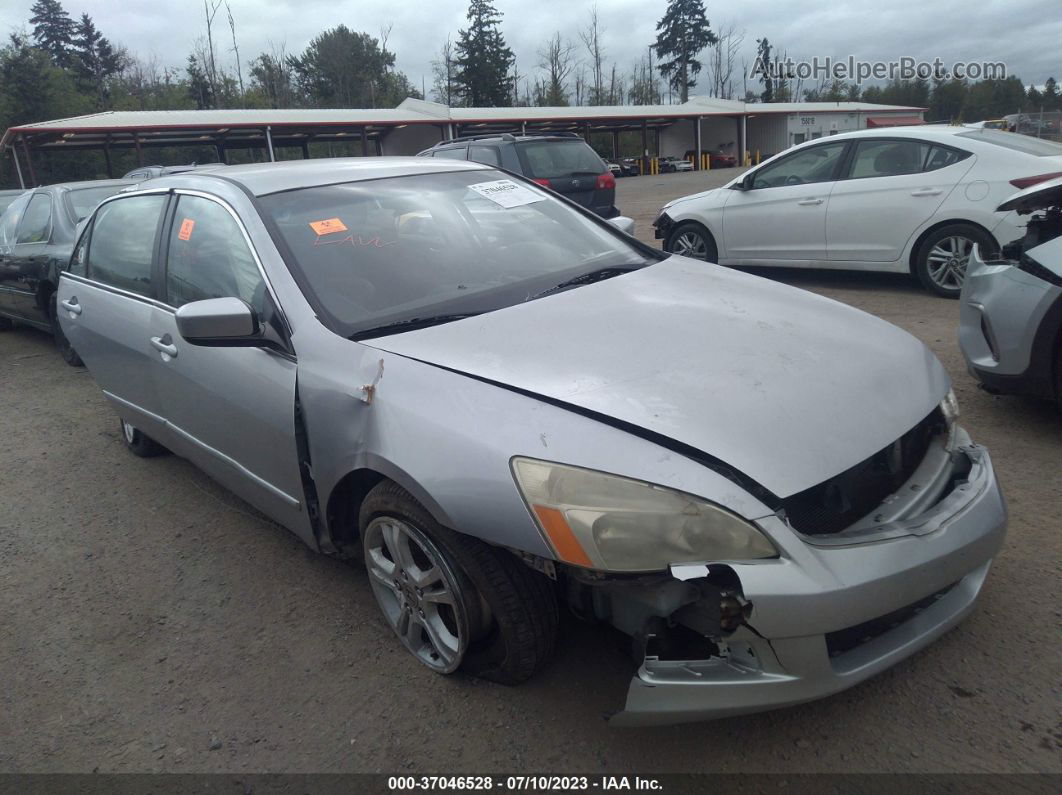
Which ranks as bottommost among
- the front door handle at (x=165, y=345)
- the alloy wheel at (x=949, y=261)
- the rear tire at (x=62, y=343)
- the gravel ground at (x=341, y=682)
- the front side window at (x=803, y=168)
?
the gravel ground at (x=341, y=682)

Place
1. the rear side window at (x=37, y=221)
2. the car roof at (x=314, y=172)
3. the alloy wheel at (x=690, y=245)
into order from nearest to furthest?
the car roof at (x=314, y=172), the rear side window at (x=37, y=221), the alloy wheel at (x=690, y=245)

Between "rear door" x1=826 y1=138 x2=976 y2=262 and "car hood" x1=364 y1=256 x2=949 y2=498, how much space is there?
457cm

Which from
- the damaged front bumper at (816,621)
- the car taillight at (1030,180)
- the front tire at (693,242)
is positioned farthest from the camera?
the front tire at (693,242)

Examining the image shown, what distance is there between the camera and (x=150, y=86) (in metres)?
58.3

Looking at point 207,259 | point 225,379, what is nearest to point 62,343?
point 207,259

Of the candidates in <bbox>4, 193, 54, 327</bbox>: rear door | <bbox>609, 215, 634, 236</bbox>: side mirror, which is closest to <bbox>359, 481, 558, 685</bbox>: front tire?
<bbox>609, 215, 634, 236</bbox>: side mirror

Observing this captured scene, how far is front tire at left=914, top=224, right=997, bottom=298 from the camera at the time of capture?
648cm

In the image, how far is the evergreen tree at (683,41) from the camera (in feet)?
261

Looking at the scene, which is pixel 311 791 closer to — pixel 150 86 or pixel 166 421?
pixel 166 421

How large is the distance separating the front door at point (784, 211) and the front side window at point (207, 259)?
19.2 ft

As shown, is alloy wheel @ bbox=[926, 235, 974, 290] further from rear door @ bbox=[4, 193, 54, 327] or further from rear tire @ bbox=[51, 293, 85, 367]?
rear door @ bbox=[4, 193, 54, 327]

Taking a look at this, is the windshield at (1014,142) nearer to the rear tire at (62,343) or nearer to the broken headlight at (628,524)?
the broken headlight at (628,524)

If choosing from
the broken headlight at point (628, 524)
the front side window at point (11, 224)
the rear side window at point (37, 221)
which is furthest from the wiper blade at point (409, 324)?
the front side window at point (11, 224)

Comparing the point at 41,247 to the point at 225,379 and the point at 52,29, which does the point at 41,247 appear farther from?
the point at 52,29
